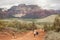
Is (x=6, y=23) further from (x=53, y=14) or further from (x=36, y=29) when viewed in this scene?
(x=53, y=14)

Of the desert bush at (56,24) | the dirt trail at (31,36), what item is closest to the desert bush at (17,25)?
the dirt trail at (31,36)

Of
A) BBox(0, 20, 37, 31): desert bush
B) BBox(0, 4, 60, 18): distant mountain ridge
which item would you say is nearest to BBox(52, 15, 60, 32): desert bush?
BBox(0, 4, 60, 18): distant mountain ridge

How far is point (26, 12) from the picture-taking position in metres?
Answer: 3.05

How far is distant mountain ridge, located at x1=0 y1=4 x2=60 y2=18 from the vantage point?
9.89 feet

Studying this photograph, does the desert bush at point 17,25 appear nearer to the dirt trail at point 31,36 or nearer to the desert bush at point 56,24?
the dirt trail at point 31,36

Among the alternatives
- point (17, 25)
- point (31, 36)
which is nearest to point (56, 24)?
point (31, 36)

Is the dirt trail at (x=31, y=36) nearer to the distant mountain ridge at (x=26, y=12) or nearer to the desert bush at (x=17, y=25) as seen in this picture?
the desert bush at (x=17, y=25)

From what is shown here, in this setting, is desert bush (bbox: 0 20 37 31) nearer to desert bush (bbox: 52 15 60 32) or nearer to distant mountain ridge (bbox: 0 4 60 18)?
distant mountain ridge (bbox: 0 4 60 18)

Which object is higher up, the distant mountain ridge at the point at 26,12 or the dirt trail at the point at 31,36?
the distant mountain ridge at the point at 26,12

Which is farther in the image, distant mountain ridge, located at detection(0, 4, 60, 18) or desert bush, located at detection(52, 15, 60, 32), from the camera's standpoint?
distant mountain ridge, located at detection(0, 4, 60, 18)

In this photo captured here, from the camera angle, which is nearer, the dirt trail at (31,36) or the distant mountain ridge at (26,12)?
the dirt trail at (31,36)

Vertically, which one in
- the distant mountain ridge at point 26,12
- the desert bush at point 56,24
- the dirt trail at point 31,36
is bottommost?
the dirt trail at point 31,36

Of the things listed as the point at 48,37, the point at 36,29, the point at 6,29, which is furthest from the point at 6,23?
the point at 48,37

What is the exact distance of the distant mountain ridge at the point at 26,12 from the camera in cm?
301
